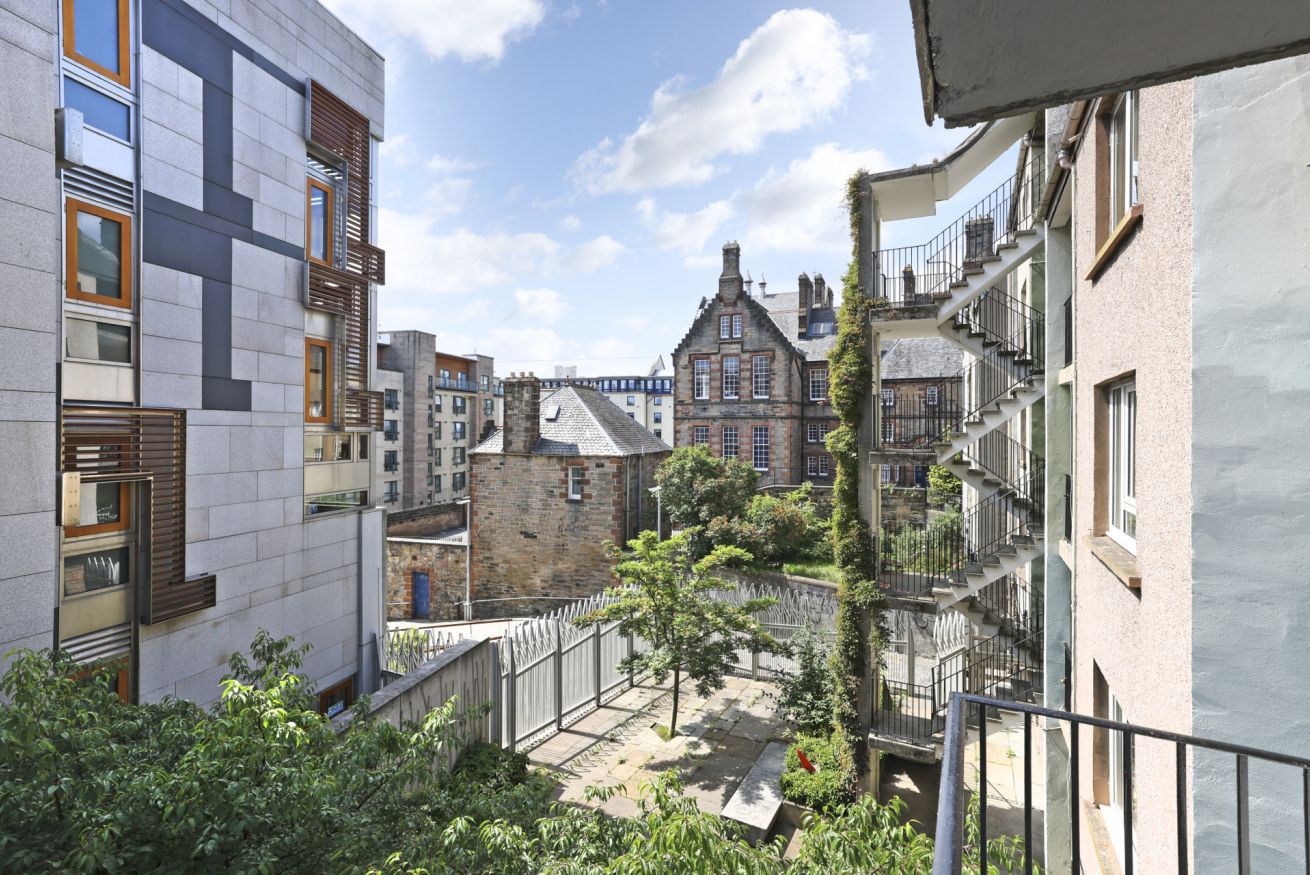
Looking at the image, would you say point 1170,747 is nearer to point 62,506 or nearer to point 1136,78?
point 1136,78

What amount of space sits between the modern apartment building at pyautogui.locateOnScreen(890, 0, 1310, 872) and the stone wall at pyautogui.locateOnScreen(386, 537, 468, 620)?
23.1m

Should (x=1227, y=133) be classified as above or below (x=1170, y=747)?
above

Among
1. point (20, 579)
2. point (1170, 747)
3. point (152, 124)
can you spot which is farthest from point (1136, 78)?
point (152, 124)

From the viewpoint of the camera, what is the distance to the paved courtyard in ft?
36.9

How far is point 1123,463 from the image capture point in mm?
5844

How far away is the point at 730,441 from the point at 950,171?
25.2 m

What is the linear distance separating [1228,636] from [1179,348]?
1.66 meters

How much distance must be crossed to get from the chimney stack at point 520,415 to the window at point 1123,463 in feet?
67.9

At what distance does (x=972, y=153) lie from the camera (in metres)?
11.7

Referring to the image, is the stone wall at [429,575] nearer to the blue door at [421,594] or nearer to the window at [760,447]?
the blue door at [421,594]

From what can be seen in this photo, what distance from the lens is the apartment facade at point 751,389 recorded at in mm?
35250

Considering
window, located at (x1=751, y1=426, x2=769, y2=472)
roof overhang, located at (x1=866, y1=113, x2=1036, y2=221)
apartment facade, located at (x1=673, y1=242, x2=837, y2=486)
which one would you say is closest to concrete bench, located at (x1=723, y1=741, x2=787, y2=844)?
roof overhang, located at (x1=866, y1=113, x2=1036, y2=221)

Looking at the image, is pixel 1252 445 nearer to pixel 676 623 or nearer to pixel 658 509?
pixel 676 623

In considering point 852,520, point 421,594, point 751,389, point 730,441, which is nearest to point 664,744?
point 852,520
